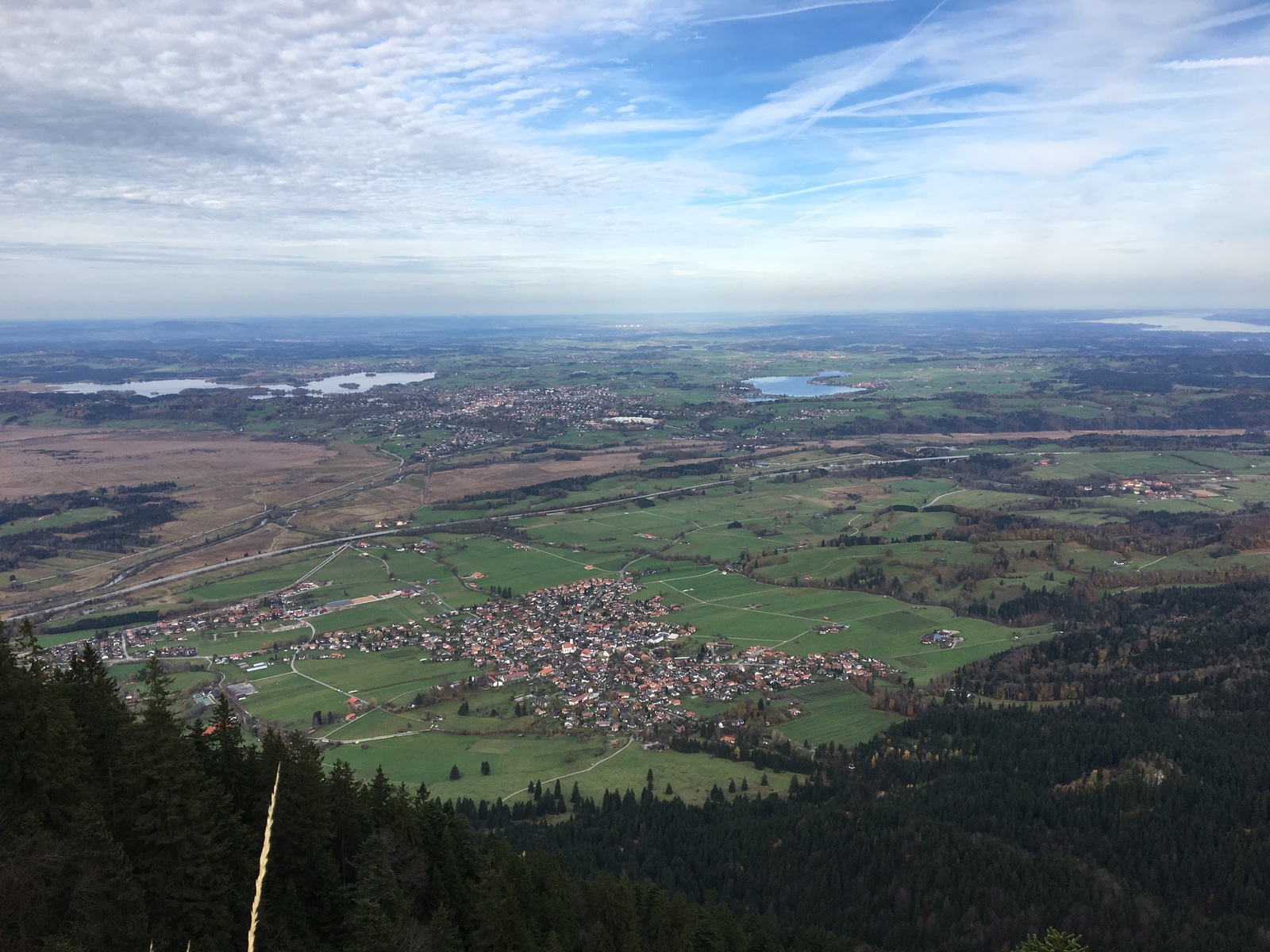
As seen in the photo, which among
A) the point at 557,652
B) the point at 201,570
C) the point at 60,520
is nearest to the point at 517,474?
the point at 201,570

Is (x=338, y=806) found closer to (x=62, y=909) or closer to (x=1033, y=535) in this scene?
(x=62, y=909)

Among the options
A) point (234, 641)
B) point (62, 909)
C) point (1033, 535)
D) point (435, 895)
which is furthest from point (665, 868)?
point (1033, 535)

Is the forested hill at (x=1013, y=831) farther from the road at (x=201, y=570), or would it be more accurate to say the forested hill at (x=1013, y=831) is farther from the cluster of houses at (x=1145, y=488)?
the cluster of houses at (x=1145, y=488)

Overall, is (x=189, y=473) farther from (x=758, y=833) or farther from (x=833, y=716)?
(x=758, y=833)

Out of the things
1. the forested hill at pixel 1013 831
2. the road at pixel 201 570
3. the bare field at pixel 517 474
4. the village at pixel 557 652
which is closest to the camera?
the forested hill at pixel 1013 831

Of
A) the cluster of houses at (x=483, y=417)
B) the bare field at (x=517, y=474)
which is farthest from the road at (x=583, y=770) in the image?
the cluster of houses at (x=483, y=417)

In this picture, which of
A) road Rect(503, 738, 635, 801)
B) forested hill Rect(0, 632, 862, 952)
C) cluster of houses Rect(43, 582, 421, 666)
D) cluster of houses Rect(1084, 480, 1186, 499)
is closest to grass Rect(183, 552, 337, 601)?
cluster of houses Rect(43, 582, 421, 666)

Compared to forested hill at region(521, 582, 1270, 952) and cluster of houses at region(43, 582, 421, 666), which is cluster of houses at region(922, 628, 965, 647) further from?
cluster of houses at region(43, 582, 421, 666)
